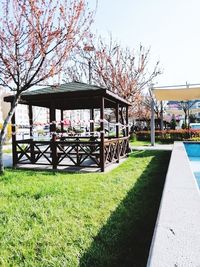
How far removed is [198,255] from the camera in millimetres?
2057

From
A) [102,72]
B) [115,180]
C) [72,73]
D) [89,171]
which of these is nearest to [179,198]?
[115,180]

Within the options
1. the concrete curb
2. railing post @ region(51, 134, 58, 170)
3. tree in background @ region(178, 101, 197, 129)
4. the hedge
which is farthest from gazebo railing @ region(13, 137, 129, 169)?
tree in background @ region(178, 101, 197, 129)

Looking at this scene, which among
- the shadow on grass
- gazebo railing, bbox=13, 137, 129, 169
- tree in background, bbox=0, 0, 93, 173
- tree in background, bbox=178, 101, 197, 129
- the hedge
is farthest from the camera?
tree in background, bbox=178, 101, 197, 129

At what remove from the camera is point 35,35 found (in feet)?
23.1

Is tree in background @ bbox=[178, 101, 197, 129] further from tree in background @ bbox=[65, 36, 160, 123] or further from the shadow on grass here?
the shadow on grass

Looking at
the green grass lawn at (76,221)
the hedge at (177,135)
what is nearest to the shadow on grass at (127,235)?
the green grass lawn at (76,221)

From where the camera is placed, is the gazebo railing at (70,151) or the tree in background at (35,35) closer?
the tree in background at (35,35)

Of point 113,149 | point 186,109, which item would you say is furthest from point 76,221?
point 186,109

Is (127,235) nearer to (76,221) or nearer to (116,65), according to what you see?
(76,221)

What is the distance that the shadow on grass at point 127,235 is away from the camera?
112 inches

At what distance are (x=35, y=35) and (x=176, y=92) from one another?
11.6m

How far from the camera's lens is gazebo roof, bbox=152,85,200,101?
16094 mm

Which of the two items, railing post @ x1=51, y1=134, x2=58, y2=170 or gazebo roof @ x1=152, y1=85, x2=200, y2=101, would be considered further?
gazebo roof @ x1=152, y1=85, x2=200, y2=101

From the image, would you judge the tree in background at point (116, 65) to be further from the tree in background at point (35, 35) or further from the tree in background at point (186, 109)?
the tree in background at point (35, 35)
